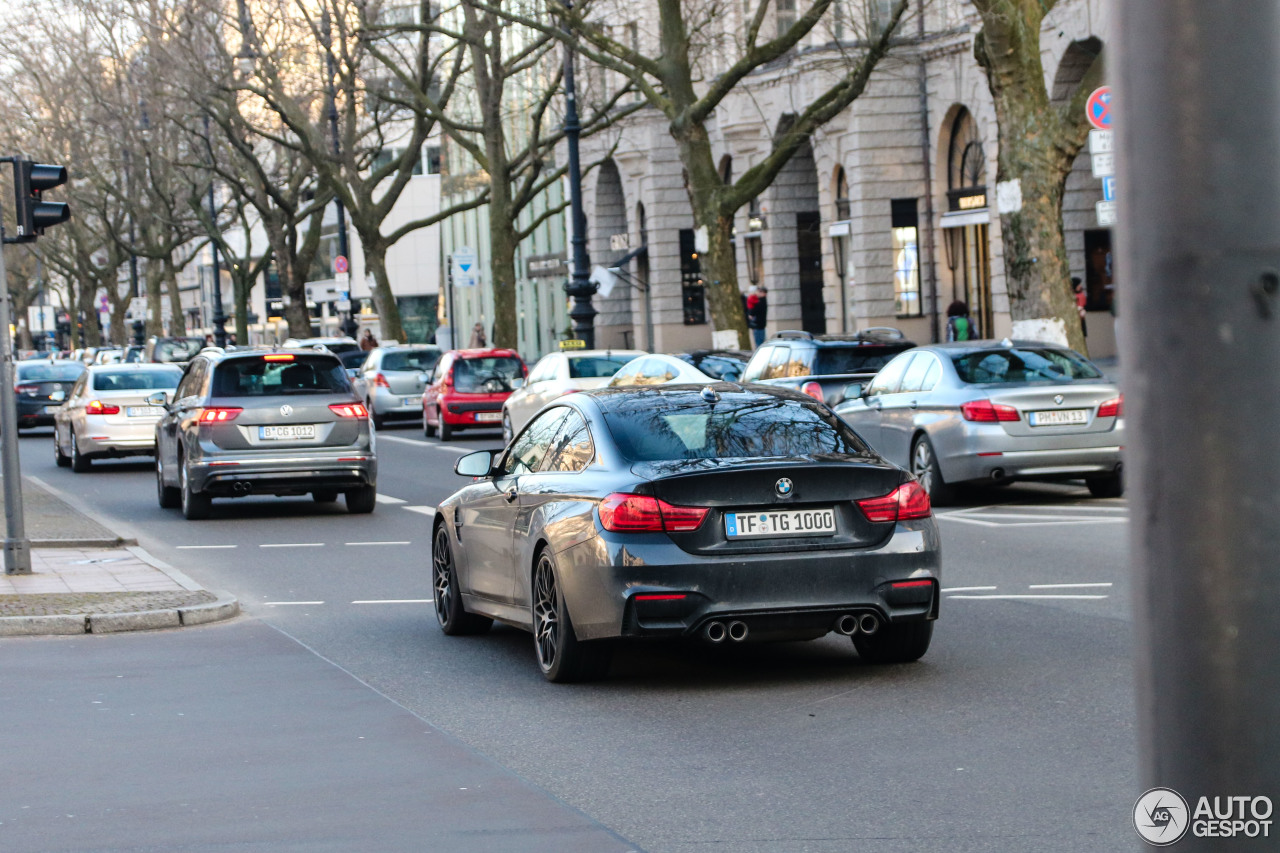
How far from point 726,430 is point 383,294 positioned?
140 ft

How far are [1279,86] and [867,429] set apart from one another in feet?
55.6

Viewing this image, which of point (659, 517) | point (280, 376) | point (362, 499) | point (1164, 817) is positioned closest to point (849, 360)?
point (362, 499)

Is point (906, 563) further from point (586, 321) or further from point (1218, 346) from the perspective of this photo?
point (586, 321)

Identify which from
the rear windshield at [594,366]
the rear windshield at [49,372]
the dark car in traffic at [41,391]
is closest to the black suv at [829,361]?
the rear windshield at [594,366]

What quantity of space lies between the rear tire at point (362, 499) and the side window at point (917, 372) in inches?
206

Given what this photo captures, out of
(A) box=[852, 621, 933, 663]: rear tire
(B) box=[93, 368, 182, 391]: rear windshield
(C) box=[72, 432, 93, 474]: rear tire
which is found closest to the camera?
(A) box=[852, 621, 933, 663]: rear tire

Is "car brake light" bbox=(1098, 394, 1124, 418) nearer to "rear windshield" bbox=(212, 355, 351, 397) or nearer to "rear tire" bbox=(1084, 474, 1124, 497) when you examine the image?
"rear tire" bbox=(1084, 474, 1124, 497)

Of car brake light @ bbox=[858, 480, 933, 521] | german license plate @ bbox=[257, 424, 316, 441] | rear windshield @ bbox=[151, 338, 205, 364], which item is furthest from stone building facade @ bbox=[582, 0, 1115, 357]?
car brake light @ bbox=[858, 480, 933, 521]

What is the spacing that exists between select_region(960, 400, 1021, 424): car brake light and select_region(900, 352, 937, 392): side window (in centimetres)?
100

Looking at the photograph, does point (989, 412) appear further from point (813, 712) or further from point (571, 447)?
point (813, 712)

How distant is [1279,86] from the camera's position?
2.16m

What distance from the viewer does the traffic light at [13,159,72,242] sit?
43.8 ft

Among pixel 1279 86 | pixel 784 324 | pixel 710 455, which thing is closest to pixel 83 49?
pixel 784 324

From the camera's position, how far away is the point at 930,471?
17656mm
